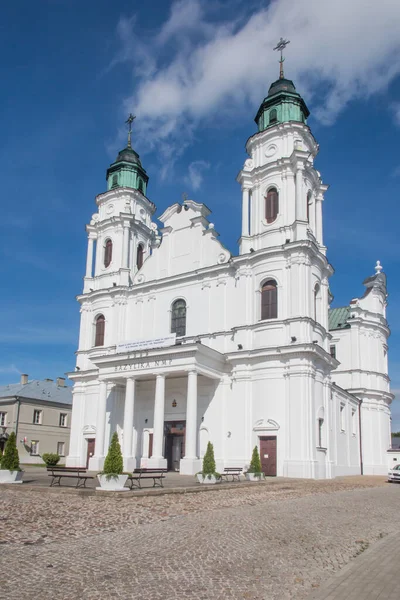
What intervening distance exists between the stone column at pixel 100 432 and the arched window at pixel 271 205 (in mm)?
15474

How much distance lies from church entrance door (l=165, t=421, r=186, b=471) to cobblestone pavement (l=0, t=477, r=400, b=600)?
1838 cm

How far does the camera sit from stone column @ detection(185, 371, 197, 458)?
30.4 meters

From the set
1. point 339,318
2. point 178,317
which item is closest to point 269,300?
Result: point 178,317

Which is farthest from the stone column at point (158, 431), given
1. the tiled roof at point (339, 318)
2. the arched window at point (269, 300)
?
the tiled roof at point (339, 318)

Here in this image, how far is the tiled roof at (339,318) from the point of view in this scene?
170 ft

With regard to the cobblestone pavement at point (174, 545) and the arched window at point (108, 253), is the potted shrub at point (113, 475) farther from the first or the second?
the arched window at point (108, 253)

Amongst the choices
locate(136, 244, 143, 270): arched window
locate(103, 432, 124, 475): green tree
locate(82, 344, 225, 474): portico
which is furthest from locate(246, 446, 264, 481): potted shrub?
locate(136, 244, 143, 270): arched window

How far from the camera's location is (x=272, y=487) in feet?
75.3

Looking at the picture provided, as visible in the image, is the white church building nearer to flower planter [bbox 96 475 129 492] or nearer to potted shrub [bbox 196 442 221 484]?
potted shrub [bbox 196 442 221 484]

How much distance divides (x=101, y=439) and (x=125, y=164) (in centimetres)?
2303

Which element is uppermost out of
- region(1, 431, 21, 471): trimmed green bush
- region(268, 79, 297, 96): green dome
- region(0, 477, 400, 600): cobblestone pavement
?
region(268, 79, 297, 96): green dome

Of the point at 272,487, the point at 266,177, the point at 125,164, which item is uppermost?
the point at 125,164

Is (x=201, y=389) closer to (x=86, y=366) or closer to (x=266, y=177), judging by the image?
(x=86, y=366)

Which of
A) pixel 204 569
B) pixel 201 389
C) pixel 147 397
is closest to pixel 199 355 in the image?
pixel 201 389
